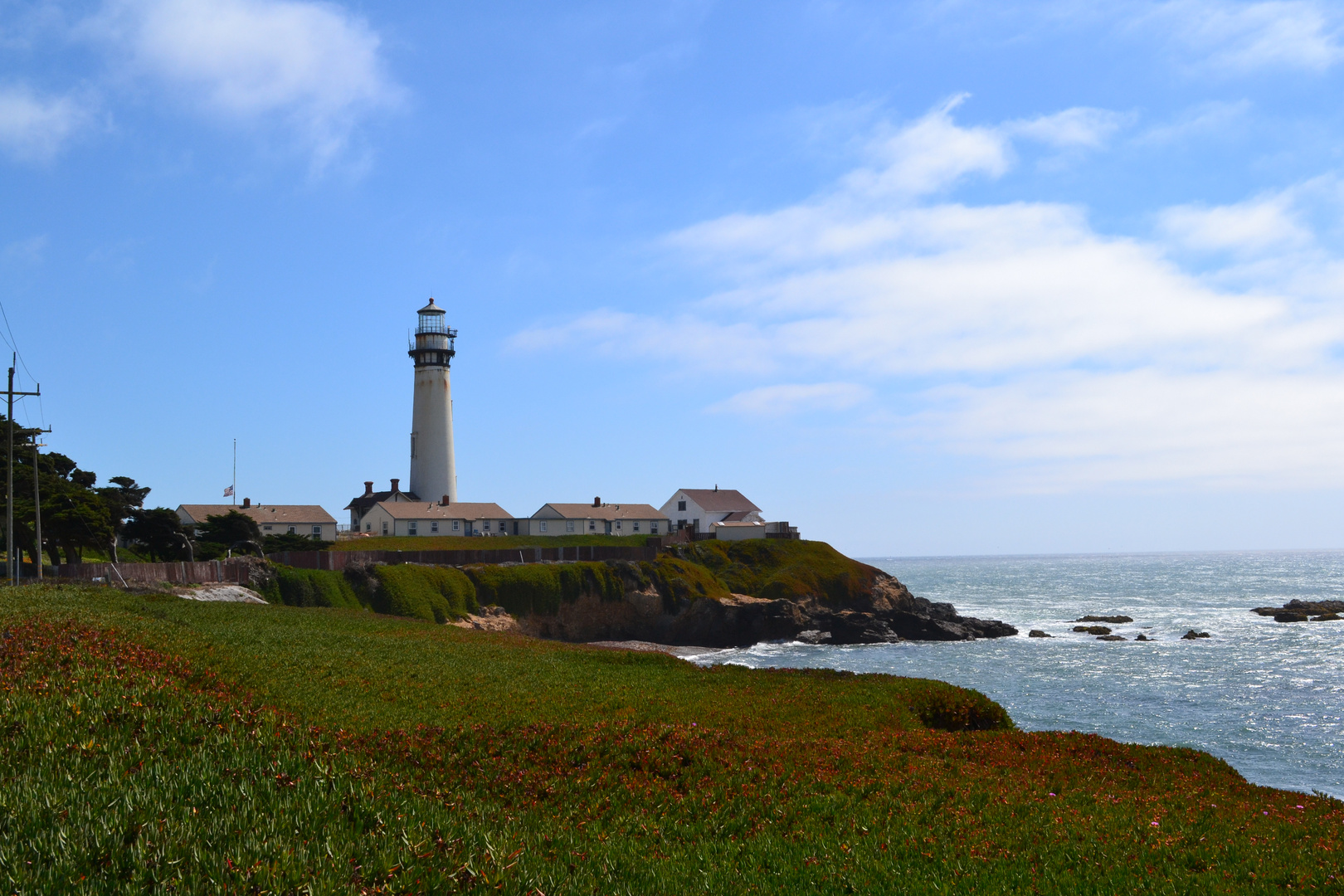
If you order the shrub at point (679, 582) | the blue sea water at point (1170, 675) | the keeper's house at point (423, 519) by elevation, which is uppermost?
the keeper's house at point (423, 519)

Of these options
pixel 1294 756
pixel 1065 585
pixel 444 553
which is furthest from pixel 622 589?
pixel 1065 585

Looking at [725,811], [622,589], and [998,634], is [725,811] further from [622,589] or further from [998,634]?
[998,634]

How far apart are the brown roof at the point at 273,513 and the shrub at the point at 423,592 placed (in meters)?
33.3

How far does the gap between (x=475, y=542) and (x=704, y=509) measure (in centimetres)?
3041

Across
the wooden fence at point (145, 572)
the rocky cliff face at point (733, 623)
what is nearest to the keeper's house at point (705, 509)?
the rocky cliff face at point (733, 623)

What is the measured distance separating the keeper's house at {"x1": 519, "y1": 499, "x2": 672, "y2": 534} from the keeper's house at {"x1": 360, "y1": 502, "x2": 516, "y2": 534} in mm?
6493

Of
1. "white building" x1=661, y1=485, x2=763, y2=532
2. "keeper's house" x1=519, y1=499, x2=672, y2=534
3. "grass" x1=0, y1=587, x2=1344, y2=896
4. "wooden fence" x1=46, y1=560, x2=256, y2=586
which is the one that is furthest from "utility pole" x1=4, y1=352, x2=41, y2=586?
"white building" x1=661, y1=485, x2=763, y2=532

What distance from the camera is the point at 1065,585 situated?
15488 centimetres

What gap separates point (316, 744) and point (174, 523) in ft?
193

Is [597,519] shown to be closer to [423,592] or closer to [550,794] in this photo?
[423,592]

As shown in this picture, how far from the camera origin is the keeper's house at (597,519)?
100 m

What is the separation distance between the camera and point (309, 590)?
182 feet

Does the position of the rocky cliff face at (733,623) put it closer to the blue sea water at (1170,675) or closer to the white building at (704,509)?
the blue sea water at (1170,675)

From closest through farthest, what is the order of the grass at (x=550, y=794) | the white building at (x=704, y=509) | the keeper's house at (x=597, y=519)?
the grass at (x=550, y=794) < the keeper's house at (x=597, y=519) < the white building at (x=704, y=509)
